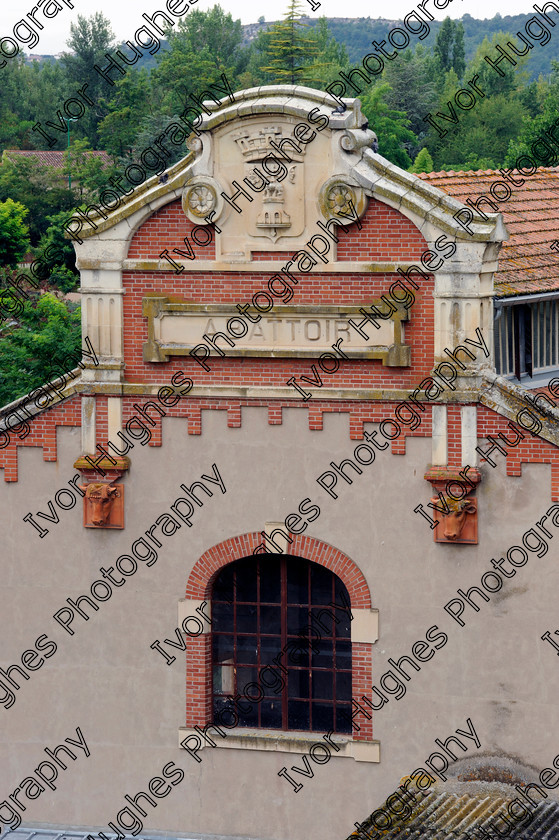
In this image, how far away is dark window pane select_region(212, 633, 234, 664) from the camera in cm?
2138

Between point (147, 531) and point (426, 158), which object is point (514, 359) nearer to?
point (147, 531)

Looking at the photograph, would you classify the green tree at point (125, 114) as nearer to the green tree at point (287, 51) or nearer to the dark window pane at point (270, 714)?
the green tree at point (287, 51)

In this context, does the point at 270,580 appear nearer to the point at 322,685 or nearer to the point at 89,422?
the point at 322,685

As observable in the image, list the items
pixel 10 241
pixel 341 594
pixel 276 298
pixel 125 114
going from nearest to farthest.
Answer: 1. pixel 276 298
2. pixel 341 594
3. pixel 10 241
4. pixel 125 114

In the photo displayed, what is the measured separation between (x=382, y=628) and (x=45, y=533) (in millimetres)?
5405

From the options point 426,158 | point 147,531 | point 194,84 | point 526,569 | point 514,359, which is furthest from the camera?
point 194,84

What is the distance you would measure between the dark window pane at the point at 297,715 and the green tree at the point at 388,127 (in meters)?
57.3

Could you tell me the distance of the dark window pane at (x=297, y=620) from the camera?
21022mm

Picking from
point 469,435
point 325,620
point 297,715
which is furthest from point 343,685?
point 469,435

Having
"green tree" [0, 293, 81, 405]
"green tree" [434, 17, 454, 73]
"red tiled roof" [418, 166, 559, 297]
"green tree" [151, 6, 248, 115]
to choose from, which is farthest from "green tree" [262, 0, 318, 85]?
"red tiled roof" [418, 166, 559, 297]

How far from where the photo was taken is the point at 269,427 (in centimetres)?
2067

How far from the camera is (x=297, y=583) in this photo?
2102 cm

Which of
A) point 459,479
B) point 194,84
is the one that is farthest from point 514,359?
point 194,84

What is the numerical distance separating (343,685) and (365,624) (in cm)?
118
